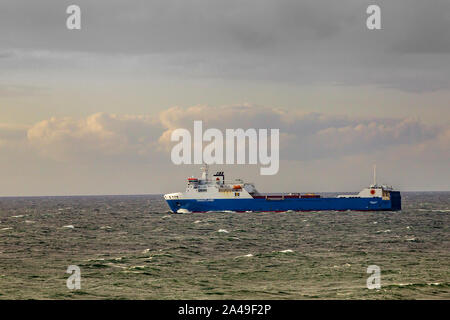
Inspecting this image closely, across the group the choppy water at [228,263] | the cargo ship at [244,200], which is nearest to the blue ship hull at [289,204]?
the cargo ship at [244,200]

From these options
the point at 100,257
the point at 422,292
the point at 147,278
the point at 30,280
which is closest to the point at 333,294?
the point at 422,292

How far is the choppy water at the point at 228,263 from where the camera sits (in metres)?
27.0

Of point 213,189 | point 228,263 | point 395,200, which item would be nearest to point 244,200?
point 213,189

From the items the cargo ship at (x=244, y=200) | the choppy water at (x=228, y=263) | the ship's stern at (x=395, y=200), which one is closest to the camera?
the choppy water at (x=228, y=263)

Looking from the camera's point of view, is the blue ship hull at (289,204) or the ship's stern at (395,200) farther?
the ship's stern at (395,200)

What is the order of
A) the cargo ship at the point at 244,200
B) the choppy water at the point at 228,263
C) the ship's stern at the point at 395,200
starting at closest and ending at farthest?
the choppy water at the point at 228,263 < the cargo ship at the point at 244,200 < the ship's stern at the point at 395,200

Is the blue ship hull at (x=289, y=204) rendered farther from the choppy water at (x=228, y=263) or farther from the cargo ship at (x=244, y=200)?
the choppy water at (x=228, y=263)

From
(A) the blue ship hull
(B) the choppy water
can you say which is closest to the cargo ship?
(A) the blue ship hull

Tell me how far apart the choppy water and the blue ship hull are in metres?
25.1

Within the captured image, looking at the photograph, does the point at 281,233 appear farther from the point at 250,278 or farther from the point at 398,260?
the point at 250,278

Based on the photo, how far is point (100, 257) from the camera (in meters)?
40.6

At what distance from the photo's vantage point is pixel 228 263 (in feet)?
121

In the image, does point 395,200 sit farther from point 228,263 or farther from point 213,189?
point 228,263

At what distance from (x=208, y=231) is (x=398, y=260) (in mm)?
27950
